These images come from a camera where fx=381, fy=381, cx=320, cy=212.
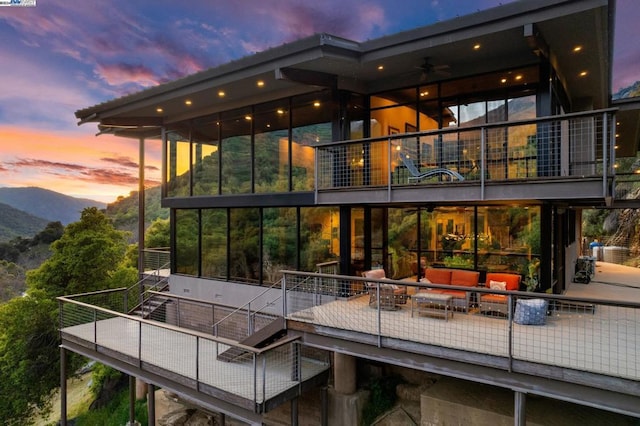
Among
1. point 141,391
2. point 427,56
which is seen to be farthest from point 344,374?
point 141,391

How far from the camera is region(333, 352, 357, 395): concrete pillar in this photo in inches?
305

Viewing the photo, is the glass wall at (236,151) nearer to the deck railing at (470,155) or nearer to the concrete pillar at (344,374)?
the deck railing at (470,155)

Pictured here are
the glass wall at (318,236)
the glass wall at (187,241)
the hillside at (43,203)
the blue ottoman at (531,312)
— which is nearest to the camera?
the blue ottoman at (531,312)

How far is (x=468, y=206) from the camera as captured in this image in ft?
27.6

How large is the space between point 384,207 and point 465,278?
268 cm

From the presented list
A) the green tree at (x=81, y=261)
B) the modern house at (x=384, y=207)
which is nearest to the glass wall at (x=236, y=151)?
the modern house at (x=384, y=207)

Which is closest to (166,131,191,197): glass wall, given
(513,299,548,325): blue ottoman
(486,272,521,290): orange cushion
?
(486,272,521,290): orange cushion

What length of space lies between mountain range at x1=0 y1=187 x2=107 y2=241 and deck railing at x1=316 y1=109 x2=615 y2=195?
133 ft

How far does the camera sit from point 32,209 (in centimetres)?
4256

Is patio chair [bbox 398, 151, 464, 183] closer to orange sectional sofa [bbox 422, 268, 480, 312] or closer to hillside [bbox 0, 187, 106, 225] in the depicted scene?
orange sectional sofa [bbox 422, 268, 480, 312]

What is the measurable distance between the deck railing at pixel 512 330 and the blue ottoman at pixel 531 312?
0.06m

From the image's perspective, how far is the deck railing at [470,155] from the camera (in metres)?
7.15

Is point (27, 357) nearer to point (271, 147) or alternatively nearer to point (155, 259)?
point (155, 259)

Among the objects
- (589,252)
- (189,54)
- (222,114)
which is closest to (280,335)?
(222,114)
